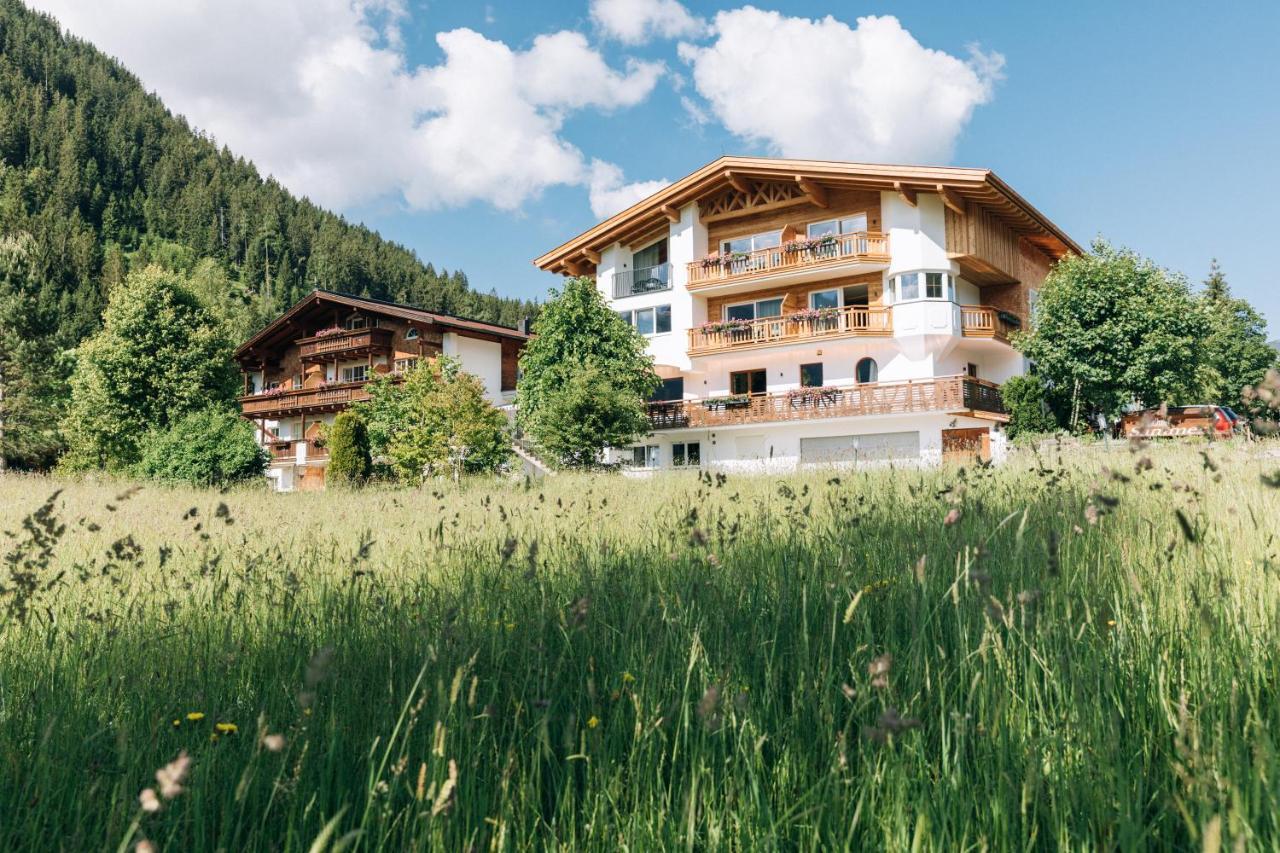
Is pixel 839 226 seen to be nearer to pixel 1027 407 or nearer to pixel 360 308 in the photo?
pixel 1027 407

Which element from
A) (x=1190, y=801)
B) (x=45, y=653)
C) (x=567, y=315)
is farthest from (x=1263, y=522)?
(x=567, y=315)

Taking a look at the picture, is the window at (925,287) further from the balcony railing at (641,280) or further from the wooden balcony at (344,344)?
the wooden balcony at (344,344)

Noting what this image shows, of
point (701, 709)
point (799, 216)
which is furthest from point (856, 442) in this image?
point (701, 709)

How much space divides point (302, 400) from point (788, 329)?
82.9ft

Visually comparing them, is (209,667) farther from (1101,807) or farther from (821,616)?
(1101,807)

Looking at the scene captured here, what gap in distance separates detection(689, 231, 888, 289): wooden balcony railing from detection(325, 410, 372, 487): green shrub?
45.2 ft

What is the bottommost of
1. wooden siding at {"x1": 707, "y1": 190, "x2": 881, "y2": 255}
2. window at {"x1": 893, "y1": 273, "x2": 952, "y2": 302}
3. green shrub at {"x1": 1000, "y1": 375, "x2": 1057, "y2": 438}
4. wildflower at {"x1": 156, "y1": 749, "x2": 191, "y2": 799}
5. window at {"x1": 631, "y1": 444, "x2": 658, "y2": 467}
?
wildflower at {"x1": 156, "y1": 749, "x2": 191, "y2": 799}

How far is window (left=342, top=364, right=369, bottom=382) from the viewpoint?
1665 inches

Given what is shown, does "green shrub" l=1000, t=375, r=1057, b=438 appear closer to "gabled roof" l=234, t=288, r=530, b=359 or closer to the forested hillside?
"gabled roof" l=234, t=288, r=530, b=359

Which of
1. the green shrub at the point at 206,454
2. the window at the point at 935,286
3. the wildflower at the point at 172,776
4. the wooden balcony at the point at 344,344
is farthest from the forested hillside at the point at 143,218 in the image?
the wildflower at the point at 172,776

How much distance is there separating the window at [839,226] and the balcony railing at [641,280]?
609cm

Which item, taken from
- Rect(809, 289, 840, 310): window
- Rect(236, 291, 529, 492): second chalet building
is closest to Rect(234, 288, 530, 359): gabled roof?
Rect(236, 291, 529, 492): second chalet building

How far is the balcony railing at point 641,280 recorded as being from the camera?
1356 inches

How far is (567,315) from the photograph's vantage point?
28.2 meters
